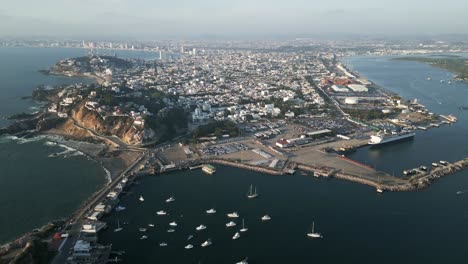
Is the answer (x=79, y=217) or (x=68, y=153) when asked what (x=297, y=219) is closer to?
(x=79, y=217)

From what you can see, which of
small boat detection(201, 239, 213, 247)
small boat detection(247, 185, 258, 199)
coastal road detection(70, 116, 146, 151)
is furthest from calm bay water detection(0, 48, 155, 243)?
small boat detection(247, 185, 258, 199)

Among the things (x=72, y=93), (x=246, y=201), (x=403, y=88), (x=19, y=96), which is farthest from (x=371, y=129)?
(x=19, y=96)

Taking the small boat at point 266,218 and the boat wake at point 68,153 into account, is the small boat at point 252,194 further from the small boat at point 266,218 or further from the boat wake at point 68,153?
the boat wake at point 68,153

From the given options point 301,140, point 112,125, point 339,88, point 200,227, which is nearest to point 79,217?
point 200,227

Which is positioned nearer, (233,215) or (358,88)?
(233,215)

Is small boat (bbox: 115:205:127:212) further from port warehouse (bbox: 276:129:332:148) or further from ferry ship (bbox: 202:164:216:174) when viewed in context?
port warehouse (bbox: 276:129:332:148)

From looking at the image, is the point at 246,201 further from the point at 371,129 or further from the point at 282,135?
the point at 371,129

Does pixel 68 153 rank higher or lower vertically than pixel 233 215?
higher
